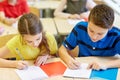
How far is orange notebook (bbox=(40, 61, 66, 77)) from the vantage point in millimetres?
1481

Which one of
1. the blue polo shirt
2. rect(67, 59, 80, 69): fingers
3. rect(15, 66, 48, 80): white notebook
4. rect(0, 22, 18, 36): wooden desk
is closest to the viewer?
rect(15, 66, 48, 80): white notebook

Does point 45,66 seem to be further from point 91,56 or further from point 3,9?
point 3,9

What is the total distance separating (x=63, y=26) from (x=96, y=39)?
0.98 meters

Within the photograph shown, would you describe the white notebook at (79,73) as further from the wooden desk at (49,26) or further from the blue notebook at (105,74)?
the wooden desk at (49,26)

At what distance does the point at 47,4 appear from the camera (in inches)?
141

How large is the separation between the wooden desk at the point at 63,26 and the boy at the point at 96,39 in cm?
54

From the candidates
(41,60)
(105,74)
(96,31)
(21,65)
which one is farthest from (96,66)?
(21,65)

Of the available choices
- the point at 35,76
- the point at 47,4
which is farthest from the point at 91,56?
the point at 47,4

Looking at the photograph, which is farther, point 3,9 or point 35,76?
point 3,9

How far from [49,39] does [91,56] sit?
12.9 inches

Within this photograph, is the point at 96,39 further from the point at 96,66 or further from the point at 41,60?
the point at 41,60

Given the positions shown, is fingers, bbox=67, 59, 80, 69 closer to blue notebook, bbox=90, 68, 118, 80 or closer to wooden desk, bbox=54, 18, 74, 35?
blue notebook, bbox=90, 68, 118, 80

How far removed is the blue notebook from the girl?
1.17 ft

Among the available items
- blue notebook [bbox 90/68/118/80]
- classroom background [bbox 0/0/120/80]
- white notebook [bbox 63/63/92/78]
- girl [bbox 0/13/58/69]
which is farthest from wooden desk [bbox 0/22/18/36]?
blue notebook [bbox 90/68/118/80]
